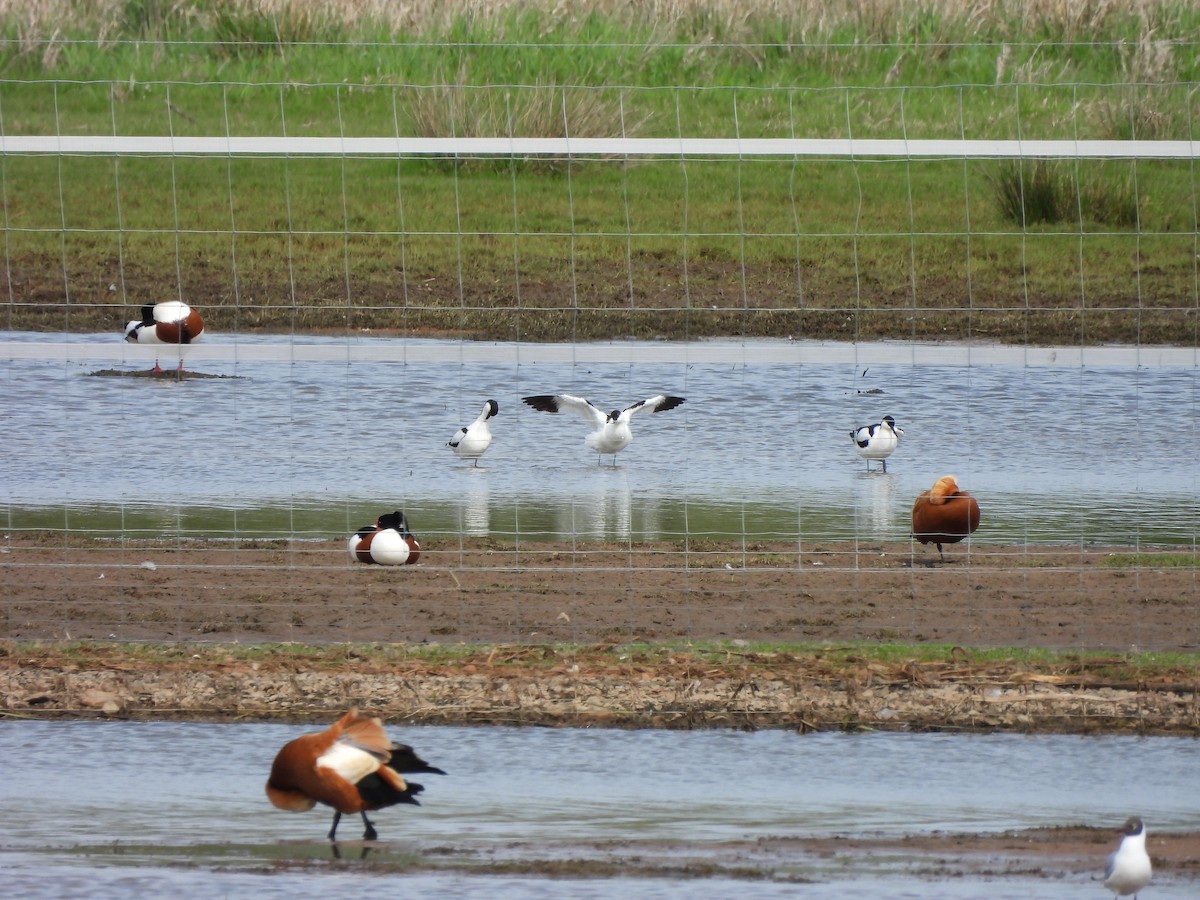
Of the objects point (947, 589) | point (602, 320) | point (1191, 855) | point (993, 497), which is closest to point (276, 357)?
point (947, 589)

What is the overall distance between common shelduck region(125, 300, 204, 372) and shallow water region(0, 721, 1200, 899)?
7.32 metres

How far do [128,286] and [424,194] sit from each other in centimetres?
282

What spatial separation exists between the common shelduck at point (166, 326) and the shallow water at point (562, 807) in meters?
7.32

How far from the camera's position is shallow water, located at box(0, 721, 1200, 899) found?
18.3 feet

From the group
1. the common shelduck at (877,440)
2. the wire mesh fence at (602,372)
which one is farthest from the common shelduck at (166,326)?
the common shelduck at (877,440)

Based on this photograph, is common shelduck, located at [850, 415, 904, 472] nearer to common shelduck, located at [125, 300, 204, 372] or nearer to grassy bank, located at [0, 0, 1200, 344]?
grassy bank, located at [0, 0, 1200, 344]

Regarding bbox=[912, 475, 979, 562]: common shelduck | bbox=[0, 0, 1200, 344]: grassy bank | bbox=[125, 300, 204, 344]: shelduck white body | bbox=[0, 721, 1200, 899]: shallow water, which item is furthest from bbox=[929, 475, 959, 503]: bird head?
bbox=[125, 300, 204, 344]: shelduck white body

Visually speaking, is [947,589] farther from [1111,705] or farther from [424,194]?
[424,194]

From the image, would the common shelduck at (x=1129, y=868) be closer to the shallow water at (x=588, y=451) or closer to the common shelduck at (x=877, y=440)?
the shallow water at (x=588, y=451)

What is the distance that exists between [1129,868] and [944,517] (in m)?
4.31

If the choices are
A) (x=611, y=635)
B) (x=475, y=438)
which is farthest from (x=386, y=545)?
(x=475, y=438)

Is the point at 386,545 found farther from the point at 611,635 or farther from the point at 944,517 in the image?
the point at 944,517

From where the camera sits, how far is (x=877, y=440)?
1224cm

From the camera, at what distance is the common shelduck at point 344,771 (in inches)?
231
